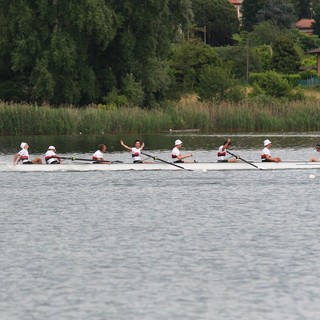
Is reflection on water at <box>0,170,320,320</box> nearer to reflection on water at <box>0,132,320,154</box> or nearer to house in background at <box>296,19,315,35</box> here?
reflection on water at <box>0,132,320,154</box>

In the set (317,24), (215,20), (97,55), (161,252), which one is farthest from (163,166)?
(317,24)

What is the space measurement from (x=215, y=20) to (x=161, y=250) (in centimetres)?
11776

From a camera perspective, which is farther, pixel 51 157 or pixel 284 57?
pixel 284 57

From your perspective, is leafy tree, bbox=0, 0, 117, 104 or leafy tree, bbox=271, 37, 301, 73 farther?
leafy tree, bbox=271, 37, 301, 73

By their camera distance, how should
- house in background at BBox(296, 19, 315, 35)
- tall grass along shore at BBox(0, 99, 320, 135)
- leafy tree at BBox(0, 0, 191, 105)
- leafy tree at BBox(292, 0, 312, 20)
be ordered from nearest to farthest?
tall grass along shore at BBox(0, 99, 320, 135)
leafy tree at BBox(0, 0, 191, 105)
house in background at BBox(296, 19, 315, 35)
leafy tree at BBox(292, 0, 312, 20)

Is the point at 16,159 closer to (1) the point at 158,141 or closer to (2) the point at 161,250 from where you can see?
(2) the point at 161,250

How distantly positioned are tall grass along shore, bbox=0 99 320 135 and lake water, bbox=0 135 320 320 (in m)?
26.9

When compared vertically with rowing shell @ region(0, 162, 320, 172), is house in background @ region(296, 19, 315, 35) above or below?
above

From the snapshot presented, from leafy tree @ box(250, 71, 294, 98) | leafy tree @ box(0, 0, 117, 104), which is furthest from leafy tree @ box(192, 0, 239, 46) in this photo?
leafy tree @ box(0, 0, 117, 104)

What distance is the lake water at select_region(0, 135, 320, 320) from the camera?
82.0ft

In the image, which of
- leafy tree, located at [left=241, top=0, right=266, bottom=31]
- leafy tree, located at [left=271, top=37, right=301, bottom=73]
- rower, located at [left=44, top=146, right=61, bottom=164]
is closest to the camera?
rower, located at [left=44, top=146, right=61, bottom=164]

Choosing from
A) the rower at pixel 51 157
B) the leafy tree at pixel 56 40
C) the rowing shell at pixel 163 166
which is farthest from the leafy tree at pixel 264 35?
the rower at pixel 51 157

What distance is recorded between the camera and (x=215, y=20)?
483 feet

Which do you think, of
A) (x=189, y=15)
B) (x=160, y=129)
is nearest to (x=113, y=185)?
(x=160, y=129)
